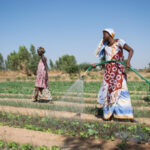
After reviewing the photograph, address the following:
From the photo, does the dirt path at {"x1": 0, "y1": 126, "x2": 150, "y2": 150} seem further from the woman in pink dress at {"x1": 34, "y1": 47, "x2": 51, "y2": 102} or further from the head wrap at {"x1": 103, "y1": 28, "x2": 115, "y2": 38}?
the woman in pink dress at {"x1": 34, "y1": 47, "x2": 51, "y2": 102}

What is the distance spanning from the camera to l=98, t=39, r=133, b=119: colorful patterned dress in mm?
3822

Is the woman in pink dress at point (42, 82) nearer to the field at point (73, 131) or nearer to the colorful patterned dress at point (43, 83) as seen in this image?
the colorful patterned dress at point (43, 83)

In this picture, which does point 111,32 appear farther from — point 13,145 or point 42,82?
point 42,82

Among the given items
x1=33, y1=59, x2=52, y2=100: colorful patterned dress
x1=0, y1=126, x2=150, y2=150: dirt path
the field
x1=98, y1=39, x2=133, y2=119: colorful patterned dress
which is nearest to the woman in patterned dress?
x1=98, y1=39, x2=133, y2=119: colorful patterned dress

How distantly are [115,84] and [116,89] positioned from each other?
0.10 m

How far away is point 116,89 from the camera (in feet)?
12.8

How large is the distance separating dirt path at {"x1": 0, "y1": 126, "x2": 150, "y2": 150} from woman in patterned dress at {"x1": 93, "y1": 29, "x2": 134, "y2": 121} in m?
0.97

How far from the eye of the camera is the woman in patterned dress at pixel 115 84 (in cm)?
381

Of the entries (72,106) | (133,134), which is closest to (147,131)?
(133,134)

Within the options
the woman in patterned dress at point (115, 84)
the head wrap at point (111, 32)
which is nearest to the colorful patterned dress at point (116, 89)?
the woman in patterned dress at point (115, 84)

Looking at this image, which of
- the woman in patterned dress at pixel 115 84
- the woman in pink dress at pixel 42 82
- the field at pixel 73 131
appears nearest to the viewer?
the field at pixel 73 131

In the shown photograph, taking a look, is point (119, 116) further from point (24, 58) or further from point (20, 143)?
point (24, 58)

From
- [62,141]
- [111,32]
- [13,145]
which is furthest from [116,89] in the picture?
[13,145]

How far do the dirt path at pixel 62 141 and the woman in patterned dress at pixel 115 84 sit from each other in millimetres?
971
